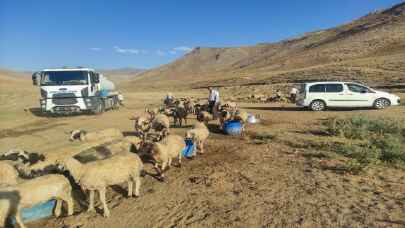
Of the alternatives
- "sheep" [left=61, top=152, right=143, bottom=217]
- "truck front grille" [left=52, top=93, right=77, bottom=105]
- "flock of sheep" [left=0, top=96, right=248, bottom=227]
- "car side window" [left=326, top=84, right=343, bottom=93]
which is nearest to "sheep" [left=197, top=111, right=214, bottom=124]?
"flock of sheep" [left=0, top=96, right=248, bottom=227]

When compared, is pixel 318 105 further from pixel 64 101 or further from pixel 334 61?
pixel 334 61


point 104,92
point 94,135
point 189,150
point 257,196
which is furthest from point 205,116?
point 104,92

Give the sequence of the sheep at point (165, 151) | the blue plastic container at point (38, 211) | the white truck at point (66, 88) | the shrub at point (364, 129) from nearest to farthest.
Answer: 1. the blue plastic container at point (38, 211)
2. the sheep at point (165, 151)
3. the shrub at point (364, 129)
4. the white truck at point (66, 88)

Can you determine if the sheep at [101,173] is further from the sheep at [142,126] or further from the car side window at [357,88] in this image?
the car side window at [357,88]

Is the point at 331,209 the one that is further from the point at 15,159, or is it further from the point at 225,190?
the point at 15,159

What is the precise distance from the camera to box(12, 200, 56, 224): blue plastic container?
20.7 feet

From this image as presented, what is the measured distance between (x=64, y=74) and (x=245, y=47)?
486 feet

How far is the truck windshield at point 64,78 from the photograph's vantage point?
1931cm

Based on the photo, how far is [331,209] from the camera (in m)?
6.19

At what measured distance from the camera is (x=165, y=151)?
8.66 meters

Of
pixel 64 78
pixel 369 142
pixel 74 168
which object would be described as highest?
pixel 64 78

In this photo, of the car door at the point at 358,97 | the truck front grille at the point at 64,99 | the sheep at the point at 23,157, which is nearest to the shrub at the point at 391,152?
the sheep at the point at 23,157

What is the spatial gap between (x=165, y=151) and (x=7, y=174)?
357 cm

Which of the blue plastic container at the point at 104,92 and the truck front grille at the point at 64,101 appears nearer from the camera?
the truck front grille at the point at 64,101
